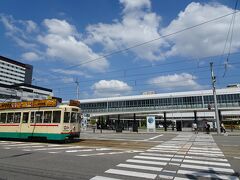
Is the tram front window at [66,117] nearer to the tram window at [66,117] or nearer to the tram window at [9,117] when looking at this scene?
the tram window at [66,117]

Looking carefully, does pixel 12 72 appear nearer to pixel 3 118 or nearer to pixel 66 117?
pixel 3 118

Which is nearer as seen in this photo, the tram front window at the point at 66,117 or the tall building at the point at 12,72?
the tram front window at the point at 66,117

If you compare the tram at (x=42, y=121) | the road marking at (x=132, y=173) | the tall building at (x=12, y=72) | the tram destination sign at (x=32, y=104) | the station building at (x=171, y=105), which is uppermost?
the tall building at (x=12, y=72)

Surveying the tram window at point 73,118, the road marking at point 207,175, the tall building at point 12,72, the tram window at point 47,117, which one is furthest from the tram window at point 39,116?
the tall building at point 12,72

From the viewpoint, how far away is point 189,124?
85.4m

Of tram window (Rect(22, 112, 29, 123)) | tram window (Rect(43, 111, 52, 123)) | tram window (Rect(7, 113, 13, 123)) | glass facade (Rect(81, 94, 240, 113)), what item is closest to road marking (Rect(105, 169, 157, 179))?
tram window (Rect(43, 111, 52, 123))

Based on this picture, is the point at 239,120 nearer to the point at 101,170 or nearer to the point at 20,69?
the point at 101,170

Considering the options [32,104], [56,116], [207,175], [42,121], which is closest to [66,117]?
[56,116]

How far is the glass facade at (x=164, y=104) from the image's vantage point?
58.5 metres

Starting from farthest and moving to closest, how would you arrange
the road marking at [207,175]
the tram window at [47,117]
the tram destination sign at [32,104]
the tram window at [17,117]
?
the tram window at [17,117]
the tram destination sign at [32,104]
the tram window at [47,117]
the road marking at [207,175]

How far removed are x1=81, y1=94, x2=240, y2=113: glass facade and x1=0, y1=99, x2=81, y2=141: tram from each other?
4616 cm

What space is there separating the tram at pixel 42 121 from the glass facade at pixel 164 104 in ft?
151

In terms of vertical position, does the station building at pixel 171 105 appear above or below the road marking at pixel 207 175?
above

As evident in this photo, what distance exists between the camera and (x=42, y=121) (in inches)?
711
